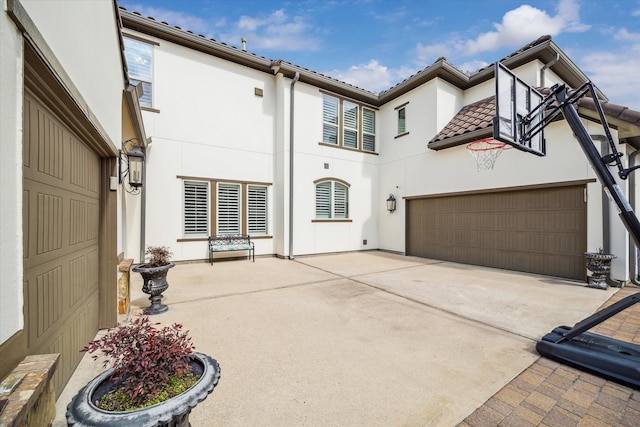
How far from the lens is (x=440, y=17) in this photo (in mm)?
7355

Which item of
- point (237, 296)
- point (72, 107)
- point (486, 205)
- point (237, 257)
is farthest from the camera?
point (237, 257)

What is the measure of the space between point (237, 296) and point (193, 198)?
4.17m

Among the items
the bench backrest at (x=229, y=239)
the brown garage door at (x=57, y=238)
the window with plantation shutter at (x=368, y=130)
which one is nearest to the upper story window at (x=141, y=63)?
the bench backrest at (x=229, y=239)

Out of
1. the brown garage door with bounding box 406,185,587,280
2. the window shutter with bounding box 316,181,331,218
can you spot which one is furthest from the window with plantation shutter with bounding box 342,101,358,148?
the brown garage door with bounding box 406,185,587,280

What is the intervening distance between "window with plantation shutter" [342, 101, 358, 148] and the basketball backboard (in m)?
6.55

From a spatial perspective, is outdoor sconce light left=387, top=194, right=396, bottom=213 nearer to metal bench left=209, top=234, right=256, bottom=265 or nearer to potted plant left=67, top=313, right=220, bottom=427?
metal bench left=209, top=234, right=256, bottom=265

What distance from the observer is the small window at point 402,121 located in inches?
395

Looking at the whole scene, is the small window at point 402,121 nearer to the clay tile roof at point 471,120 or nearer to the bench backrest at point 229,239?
the clay tile roof at point 471,120

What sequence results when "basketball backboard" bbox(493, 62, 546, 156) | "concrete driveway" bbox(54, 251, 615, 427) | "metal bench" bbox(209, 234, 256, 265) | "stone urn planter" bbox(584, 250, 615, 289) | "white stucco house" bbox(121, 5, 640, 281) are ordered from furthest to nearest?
1. "metal bench" bbox(209, 234, 256, 265)
2. "white stucco house" bbox(121, 5, 640, 281)
3. "stone urn planter" bbox(584, 250, 615, 289)
4. "basketball backboard" bbox(493, 62, 546, 156)
5. "concrete driveway" bbox(54, 251, 615, 427)

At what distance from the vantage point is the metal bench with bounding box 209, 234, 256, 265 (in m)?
7.80

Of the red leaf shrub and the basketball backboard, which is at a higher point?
the basketball backboard

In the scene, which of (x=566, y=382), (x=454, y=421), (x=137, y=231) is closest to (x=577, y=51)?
(x=566, y=382)

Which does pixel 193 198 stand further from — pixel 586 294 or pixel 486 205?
pixel 586 294

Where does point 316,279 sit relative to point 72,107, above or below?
below
